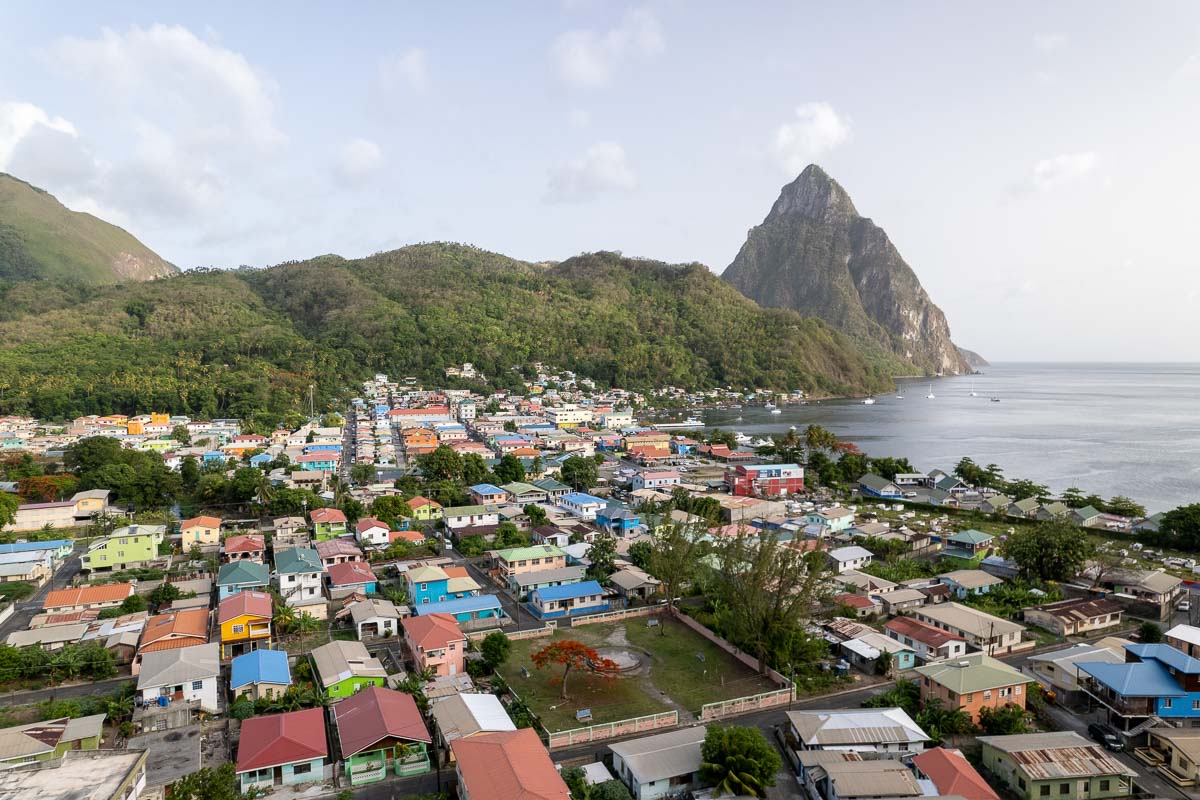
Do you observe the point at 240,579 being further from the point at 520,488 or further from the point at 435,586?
the point at 520,488

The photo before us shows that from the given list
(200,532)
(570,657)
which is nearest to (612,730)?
(570,657)

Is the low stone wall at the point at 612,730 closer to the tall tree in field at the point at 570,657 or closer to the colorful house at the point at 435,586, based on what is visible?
the tall tree in field at the point at 570,657

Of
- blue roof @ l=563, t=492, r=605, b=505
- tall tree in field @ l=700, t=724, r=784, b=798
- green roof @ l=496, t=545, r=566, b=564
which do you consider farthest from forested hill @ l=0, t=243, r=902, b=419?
tall tree in field @ l=700, t=724, r=784, b=798

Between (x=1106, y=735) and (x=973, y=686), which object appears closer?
(x=1106, y=735)

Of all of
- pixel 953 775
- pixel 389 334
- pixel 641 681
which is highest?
pixel 389 334

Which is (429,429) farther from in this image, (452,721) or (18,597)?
(452,721)
